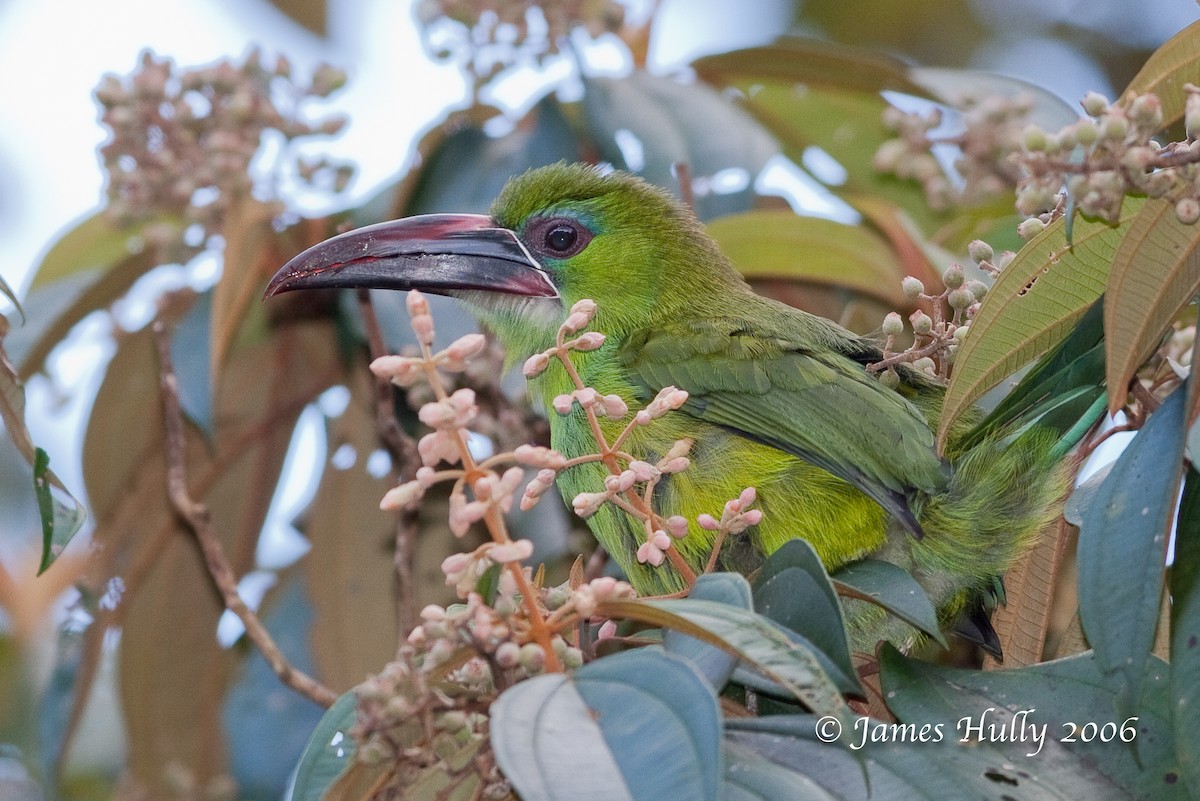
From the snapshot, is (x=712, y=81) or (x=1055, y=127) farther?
(x=712, y=81)

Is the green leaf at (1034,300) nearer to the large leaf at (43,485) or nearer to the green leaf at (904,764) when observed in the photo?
the green leaf at (904,764)

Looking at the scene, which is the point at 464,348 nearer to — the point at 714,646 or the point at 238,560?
the point at 714,646

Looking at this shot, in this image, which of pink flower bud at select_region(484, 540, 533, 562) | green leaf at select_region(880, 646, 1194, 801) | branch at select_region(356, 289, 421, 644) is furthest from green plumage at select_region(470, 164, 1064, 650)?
pink flower bud at select_region(484, 540, 533, 562)

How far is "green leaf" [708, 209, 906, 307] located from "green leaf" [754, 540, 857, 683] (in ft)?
5.05

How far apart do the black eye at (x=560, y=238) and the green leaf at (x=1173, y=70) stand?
130cm

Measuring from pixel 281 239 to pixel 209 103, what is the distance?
1.20 ft

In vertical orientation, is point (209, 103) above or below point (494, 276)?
above

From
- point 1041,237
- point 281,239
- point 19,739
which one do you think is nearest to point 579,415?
point 1041,237

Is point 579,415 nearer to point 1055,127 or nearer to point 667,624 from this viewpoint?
point 667,624

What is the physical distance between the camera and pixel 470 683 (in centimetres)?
160

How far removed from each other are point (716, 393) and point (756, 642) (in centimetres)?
111

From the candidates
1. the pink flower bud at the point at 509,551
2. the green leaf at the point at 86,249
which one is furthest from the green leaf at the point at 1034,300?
the green leaf at the point at 86,249

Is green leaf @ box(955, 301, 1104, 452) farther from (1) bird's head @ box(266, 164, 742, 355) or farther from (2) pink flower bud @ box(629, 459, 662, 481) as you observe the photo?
(1) bird's head @ box(266, 164, 742, 355)

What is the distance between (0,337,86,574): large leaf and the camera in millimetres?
1758
